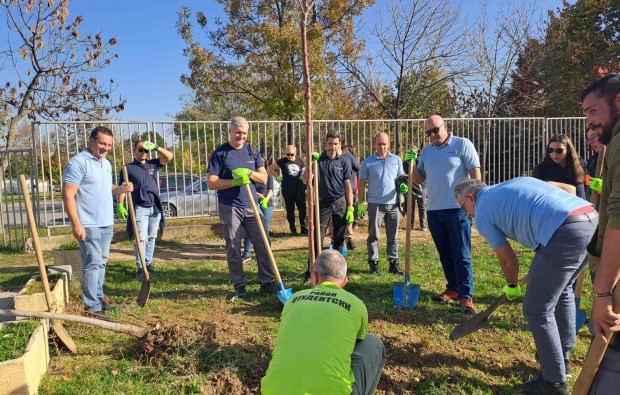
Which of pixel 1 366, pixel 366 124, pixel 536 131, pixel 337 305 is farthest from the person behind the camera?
pixel 536 131

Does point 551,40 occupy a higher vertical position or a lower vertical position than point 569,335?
higher

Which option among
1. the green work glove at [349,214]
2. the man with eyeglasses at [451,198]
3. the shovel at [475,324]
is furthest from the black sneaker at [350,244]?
the shovel at [475,324]

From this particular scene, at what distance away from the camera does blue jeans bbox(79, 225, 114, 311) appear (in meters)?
4.36

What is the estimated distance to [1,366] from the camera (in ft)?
9.12

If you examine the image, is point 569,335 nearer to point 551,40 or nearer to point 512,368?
point 512,368

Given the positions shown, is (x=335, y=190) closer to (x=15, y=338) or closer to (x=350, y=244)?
(x=350, y=244)

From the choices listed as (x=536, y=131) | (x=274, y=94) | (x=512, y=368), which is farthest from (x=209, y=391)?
(x=536, y=131)

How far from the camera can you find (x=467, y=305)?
174 inches

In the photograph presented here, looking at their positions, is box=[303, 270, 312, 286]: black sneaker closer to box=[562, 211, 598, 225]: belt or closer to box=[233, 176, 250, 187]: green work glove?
box=[233, 176, 250, 187]: green work glove

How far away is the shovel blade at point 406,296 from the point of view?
4574mm

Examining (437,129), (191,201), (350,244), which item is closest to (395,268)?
(350,244)

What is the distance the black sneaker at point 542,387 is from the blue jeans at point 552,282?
0.10 feet

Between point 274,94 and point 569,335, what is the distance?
34.1 feet

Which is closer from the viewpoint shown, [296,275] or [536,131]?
[296,275]
